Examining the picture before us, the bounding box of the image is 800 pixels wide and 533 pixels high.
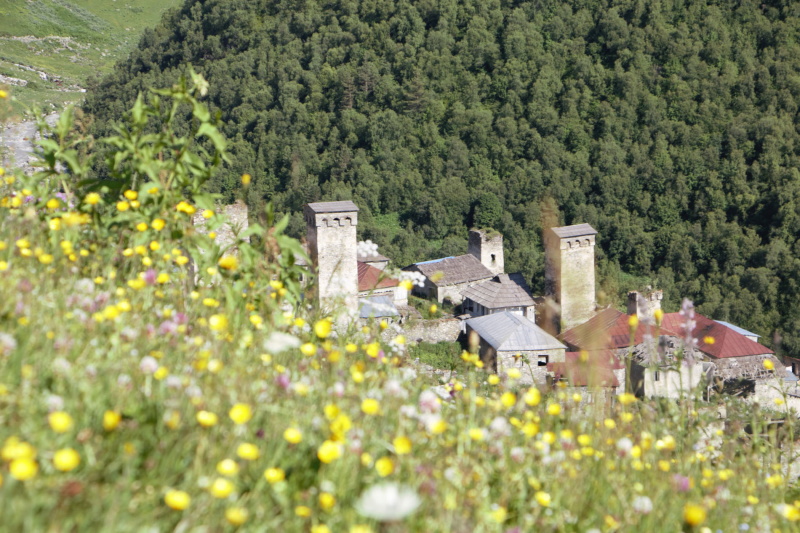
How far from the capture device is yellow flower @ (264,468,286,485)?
5.78ft

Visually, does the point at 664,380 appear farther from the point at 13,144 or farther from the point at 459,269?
the point at 459,269

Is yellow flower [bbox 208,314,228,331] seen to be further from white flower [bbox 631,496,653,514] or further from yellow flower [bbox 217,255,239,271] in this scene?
white flower [bbox 631,496,653,514]

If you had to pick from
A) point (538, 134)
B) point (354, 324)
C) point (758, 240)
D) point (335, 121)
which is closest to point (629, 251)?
point (758, 240)

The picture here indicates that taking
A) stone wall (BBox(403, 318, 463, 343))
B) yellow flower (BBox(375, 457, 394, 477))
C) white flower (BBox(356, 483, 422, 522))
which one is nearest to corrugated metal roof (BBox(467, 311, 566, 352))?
stone wall (BBox(403, 318, 463, 343))

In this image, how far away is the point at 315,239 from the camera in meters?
15.8

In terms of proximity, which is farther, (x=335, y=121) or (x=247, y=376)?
(x=335, y=121)

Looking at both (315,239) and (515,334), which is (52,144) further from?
(515,334)

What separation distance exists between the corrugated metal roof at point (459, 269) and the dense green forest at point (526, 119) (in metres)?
3.73

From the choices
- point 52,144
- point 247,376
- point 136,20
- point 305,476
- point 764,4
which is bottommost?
point 305,476

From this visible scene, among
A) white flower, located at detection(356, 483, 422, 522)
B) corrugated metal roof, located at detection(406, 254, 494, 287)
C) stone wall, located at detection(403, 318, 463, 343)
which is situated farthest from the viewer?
corrugated metal roof, located at detection(406, 254, 494, 287)

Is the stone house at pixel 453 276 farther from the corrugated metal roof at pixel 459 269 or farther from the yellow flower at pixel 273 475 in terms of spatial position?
the yellow flower at pixel 273 475

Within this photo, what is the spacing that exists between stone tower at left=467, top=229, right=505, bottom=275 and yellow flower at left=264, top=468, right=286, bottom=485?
30.7 meters

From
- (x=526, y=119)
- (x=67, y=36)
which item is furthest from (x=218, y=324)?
(x=67, y=36)

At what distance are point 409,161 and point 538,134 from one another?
8.00 metres
